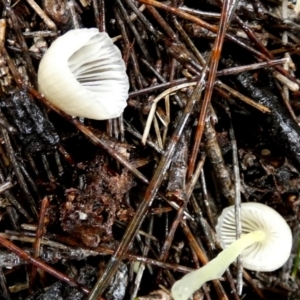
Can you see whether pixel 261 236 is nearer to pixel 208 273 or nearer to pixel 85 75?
pixel 208 273

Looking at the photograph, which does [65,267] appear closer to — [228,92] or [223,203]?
[223,203]

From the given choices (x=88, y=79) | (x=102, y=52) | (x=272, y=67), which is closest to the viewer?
(x=102, y=52)

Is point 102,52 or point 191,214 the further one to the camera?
point 191,214

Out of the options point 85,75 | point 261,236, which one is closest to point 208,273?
point 261,236

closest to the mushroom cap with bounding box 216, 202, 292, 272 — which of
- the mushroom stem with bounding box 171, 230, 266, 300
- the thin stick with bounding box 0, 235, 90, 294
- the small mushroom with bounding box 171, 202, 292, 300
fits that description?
the small mushroom with bounding box 171, 202, 292, 300

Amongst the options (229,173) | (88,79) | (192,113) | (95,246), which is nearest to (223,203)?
(229,173)

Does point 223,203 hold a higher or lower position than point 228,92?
lower

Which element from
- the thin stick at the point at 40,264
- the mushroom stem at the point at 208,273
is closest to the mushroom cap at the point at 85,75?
the thin stick at the point at 40,264
